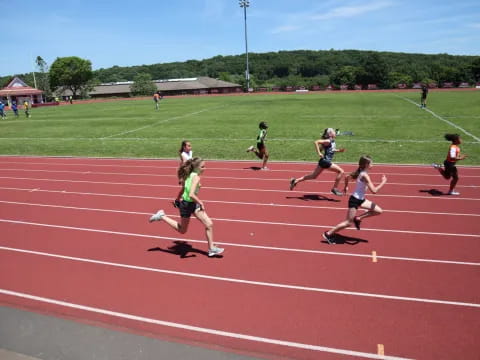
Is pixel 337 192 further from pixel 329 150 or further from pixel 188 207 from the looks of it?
pixel 188 207

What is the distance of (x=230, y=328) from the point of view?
4945 millimetres

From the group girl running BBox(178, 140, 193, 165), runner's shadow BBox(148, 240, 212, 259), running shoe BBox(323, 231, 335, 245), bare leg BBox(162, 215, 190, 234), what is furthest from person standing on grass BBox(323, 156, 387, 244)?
girl running BBox(178, 140, 193, 165)

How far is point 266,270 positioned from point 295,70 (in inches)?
5609

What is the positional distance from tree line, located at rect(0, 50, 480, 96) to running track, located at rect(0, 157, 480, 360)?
81804mm

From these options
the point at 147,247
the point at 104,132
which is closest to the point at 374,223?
the point at 147,247

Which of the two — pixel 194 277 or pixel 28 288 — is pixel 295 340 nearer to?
pixel 194 277

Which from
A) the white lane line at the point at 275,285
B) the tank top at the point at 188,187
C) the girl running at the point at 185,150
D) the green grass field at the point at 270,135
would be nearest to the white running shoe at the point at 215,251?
the white lane line at the point at 275,285

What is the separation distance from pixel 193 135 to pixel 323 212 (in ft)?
46.6

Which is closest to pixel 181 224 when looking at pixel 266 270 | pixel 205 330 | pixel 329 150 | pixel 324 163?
pixel 266 270

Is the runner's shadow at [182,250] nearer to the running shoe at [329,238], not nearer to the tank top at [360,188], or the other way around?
the running shoe at [329,238]

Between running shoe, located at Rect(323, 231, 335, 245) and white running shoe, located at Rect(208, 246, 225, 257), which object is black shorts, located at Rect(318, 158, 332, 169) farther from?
white running shoe, located at Rect(208, 246, 225, 257)

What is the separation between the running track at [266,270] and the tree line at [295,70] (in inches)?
3221

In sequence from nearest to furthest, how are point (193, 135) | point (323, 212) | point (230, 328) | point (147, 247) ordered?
point (230, 328) < point (147, 247) < point (323, 212) < point (193, 135)

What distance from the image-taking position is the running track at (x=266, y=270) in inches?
189
